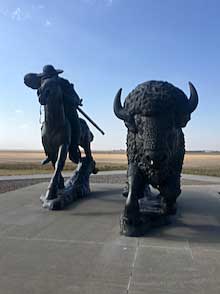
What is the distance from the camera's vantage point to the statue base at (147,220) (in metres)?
4.16

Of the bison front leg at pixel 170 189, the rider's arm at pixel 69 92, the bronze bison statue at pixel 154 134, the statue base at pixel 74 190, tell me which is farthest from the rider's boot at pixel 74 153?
the bison front leg at pixel 170 189

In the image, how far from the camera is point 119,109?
4.46 meters

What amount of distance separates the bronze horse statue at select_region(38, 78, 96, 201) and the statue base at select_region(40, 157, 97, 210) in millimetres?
173

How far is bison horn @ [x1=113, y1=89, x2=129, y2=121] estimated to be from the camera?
438cm

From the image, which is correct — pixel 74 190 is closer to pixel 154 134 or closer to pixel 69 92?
pixel 69 92

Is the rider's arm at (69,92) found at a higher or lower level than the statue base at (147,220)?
higher

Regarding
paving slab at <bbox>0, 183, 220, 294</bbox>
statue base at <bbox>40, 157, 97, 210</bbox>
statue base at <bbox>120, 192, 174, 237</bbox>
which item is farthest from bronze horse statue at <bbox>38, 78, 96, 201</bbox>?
statue base at <bbox>120, 192, 174, 237</bbox>

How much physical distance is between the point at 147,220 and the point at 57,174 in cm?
247

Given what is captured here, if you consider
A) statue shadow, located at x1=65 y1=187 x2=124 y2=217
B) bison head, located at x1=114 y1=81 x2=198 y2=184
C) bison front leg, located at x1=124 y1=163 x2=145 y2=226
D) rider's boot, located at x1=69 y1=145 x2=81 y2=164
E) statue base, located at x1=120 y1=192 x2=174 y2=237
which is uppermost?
bison head, located at x1=114 y1=81 x2=198 y2=184

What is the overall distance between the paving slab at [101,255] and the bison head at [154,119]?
98cm

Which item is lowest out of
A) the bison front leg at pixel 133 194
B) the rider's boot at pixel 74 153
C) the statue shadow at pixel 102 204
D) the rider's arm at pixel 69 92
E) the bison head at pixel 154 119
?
the statue shadow at pixel 102 204

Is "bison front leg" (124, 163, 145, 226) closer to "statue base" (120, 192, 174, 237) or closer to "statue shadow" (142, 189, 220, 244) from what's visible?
"statue base" (120, 192, 174, 237)

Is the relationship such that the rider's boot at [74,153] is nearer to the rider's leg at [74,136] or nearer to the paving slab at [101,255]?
the rider's leg at [74,136]

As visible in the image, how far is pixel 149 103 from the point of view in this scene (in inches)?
162
